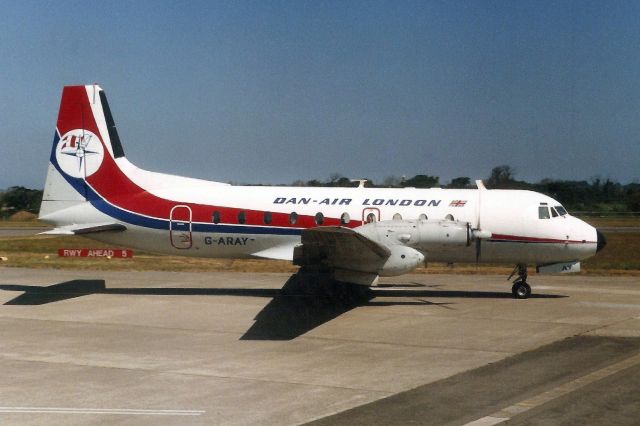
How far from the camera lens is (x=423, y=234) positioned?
1980 centimetres

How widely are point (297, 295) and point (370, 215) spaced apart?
333 centimetres

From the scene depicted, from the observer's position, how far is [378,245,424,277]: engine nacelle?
19031mm

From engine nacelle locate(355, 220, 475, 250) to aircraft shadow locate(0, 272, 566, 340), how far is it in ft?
6.30

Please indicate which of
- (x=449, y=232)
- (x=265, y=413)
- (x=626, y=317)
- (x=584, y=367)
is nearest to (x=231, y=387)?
(x=265, y=413)

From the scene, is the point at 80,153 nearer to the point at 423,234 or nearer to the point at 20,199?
the point at 423,234

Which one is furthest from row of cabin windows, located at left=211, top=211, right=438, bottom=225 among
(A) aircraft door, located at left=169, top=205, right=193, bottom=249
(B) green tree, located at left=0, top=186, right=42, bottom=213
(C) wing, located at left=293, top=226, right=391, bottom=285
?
(B) green tree, located at left=0, top=186, right=42, bottom=213

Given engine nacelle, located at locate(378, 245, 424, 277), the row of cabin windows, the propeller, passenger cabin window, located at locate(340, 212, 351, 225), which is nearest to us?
engine nacelle, located at locate(378, 245, 424, 277)

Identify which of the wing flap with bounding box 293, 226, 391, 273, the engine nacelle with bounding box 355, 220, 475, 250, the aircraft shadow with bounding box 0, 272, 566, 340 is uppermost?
the engine nacelle with bounding box 355, 220, 475, 250

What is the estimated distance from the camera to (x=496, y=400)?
417 inches

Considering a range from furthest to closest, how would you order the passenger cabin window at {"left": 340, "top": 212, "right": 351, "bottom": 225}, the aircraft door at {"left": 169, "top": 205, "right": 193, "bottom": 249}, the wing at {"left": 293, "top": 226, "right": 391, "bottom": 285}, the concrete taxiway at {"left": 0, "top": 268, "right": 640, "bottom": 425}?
the aircraft door at {"left": 169, "top": 205, "right": 193, "bottom": 249} < the passenger cabin window at {"left": 340, "top": 212, "right": 351, "bottom": 225} < the wing at {"left": 293, "top": 226, "right": 391, "bottom": 285} < the concrete taxiway at {"left": 0, "top": 268, "right": 640, "bottom": 425}

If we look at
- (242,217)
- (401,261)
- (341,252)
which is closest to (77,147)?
(242,217)

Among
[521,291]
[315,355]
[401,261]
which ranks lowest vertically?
[315,355]

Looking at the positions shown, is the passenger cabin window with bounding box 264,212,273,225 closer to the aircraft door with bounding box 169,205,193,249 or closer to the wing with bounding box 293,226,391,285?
the aircraft door with bounding box 169,205,193,249

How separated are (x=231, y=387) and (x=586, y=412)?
5192mm
